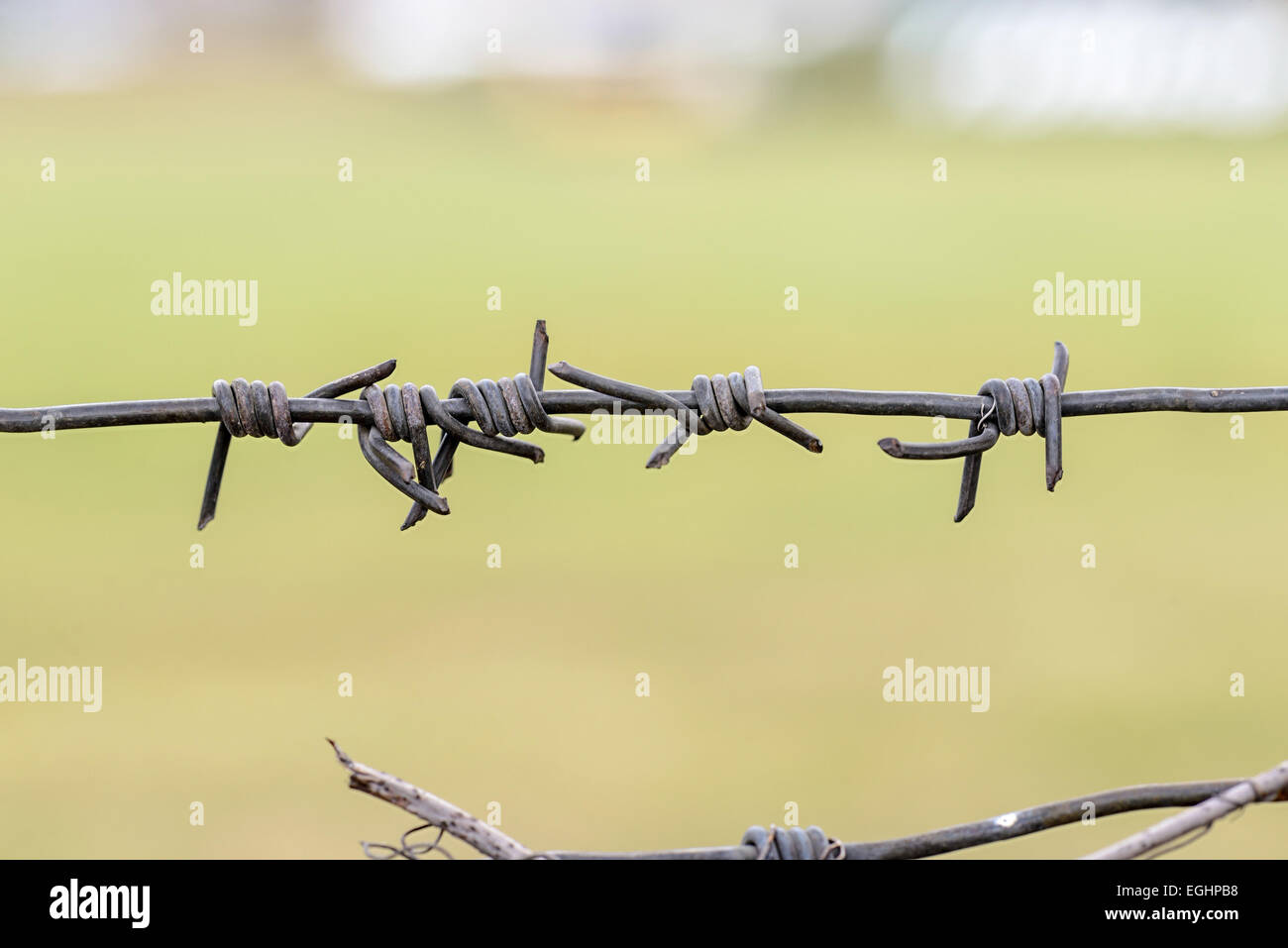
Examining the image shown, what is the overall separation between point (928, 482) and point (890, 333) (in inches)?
68.3

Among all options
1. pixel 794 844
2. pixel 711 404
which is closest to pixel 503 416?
pixel 711 404

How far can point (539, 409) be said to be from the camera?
0.71 meters

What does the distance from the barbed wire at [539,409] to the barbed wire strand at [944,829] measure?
0.63ft

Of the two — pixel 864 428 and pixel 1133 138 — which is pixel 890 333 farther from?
pixel 1133 138

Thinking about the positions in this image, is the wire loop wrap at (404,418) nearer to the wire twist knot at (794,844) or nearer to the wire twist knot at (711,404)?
the wire twist knot at (711,404)

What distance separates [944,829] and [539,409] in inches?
14.5

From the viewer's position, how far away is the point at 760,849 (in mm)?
645

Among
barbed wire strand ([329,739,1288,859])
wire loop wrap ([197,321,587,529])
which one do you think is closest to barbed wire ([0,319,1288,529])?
wire loop wrap ([197,321,587,529])

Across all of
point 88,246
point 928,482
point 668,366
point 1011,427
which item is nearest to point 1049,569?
point 928,482

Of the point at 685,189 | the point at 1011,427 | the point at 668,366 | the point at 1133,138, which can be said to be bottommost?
the point at 1011,427

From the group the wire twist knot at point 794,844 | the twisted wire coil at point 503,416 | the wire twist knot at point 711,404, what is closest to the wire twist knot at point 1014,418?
the twisted wire coil at point 503,416

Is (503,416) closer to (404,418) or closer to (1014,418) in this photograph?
(404,418)

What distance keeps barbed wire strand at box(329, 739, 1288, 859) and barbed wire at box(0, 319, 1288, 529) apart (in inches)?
7.5
